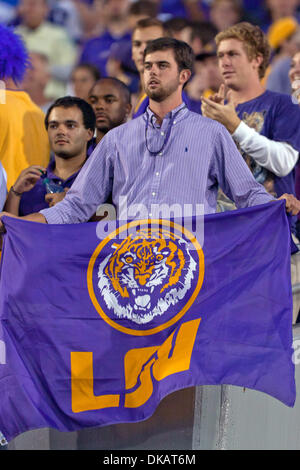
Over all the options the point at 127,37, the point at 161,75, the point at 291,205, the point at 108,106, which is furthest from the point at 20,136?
the point at 127,37

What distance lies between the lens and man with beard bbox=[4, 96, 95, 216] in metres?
5.32

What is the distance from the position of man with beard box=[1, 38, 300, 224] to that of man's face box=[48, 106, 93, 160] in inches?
22.1

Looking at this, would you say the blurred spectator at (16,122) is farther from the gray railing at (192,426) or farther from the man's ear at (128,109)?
the gray railing at (192,426)

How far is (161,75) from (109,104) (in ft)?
3.73

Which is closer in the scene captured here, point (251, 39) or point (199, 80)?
point (251, 39)

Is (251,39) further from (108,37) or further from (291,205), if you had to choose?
(108,37)

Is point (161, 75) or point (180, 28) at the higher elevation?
point (180, 28)

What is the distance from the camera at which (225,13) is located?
10.3 meters

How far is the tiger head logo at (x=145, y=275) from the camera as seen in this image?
476cm

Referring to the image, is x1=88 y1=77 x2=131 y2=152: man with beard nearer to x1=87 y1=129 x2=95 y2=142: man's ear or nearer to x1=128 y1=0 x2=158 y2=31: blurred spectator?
x1=87 y1=129 x2=95 y2=142: man's ear

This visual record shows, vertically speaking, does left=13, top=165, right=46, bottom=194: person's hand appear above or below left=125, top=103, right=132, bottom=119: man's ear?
below

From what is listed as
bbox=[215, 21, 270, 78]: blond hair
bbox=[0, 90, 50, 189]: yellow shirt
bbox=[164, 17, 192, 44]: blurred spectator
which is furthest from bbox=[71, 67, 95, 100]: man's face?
bbox=[215, 21, 270, 78]: blond hair

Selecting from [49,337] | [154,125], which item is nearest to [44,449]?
[49,337]

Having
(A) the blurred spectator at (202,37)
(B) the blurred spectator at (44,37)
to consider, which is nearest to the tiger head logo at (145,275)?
(A) the blurred spectator at (202,37)
